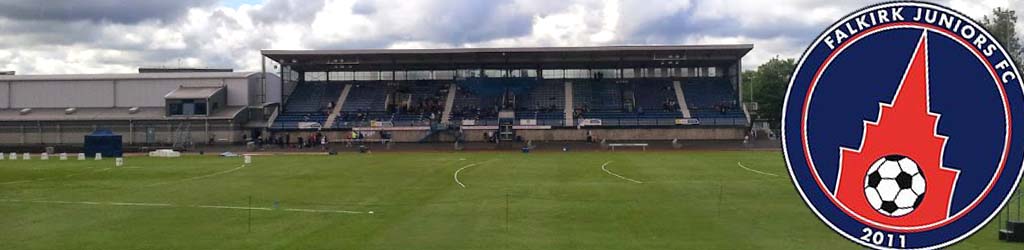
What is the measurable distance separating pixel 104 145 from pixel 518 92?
41.6 m

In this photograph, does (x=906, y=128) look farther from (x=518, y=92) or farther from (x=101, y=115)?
(x=101, y=115)

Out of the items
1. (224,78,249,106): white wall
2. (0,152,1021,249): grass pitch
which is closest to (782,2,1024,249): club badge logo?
(0,152,1021,249): grass pitch

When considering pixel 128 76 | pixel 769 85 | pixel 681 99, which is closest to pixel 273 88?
pixel 128 76

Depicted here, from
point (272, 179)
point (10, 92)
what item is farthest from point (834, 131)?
point (10, 92)

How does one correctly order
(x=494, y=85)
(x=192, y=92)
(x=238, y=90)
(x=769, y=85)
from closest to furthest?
(x=192, y=92)
(x=238, y=90)
(x=494, y=85)
(x=769, y=85)

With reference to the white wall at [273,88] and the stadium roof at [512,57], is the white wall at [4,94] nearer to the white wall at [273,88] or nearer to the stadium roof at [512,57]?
the white wall at [273,88]

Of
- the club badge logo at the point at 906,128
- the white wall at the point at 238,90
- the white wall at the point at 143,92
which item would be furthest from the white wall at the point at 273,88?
the club badge logo at the point at 906,128

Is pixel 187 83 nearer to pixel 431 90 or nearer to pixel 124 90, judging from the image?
pixel 124 90

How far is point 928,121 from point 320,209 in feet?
73.2

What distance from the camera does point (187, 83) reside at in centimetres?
8544

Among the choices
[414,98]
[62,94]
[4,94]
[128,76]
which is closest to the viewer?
[128,76]

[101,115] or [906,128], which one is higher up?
[101,115]

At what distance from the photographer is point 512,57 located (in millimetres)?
83438

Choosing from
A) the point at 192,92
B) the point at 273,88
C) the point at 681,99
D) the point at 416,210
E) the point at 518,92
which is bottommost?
the point at 416,210
